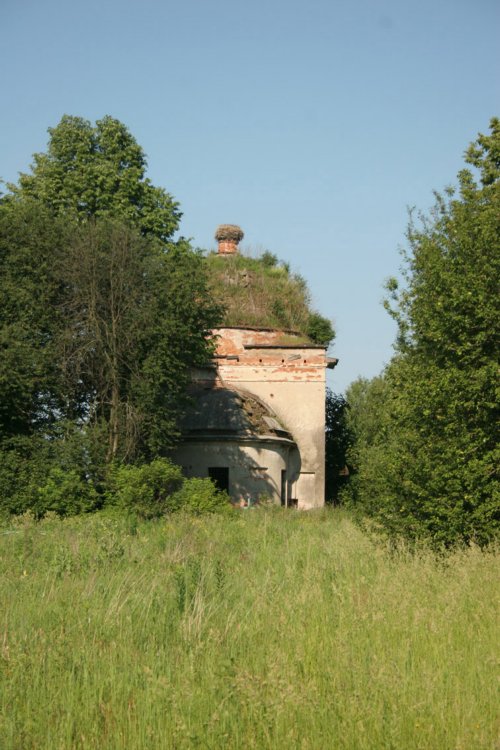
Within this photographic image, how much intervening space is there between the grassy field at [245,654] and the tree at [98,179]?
69.7ft

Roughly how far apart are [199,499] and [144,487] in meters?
1.79

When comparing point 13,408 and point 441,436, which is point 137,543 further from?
point 13,408

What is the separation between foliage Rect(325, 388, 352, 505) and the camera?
35625 mm

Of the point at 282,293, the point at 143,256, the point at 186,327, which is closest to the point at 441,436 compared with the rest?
the point at 186,327

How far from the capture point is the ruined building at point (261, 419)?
2836 centimetres

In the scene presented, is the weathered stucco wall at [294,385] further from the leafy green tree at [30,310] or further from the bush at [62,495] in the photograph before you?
the bush at [62,495]

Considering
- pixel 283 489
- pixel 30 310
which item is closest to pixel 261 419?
pixel 283 489

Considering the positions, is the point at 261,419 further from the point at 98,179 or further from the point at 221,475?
the point at 98,179

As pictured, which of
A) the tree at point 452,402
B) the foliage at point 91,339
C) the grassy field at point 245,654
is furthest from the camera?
the foliage at point 91,339

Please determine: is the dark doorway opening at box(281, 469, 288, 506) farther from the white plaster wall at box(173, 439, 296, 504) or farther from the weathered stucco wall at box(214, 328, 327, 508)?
the weathered stucco wall at box(214, 328, 327, 508)

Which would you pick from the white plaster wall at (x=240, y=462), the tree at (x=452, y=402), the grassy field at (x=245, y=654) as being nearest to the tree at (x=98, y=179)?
the white plaster wall at (x=240, y=462)

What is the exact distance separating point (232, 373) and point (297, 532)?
49.9ft

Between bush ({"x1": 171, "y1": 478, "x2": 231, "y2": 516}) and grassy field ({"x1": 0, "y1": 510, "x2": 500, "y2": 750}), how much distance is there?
39.4 feet

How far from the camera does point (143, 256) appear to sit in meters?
25.7
